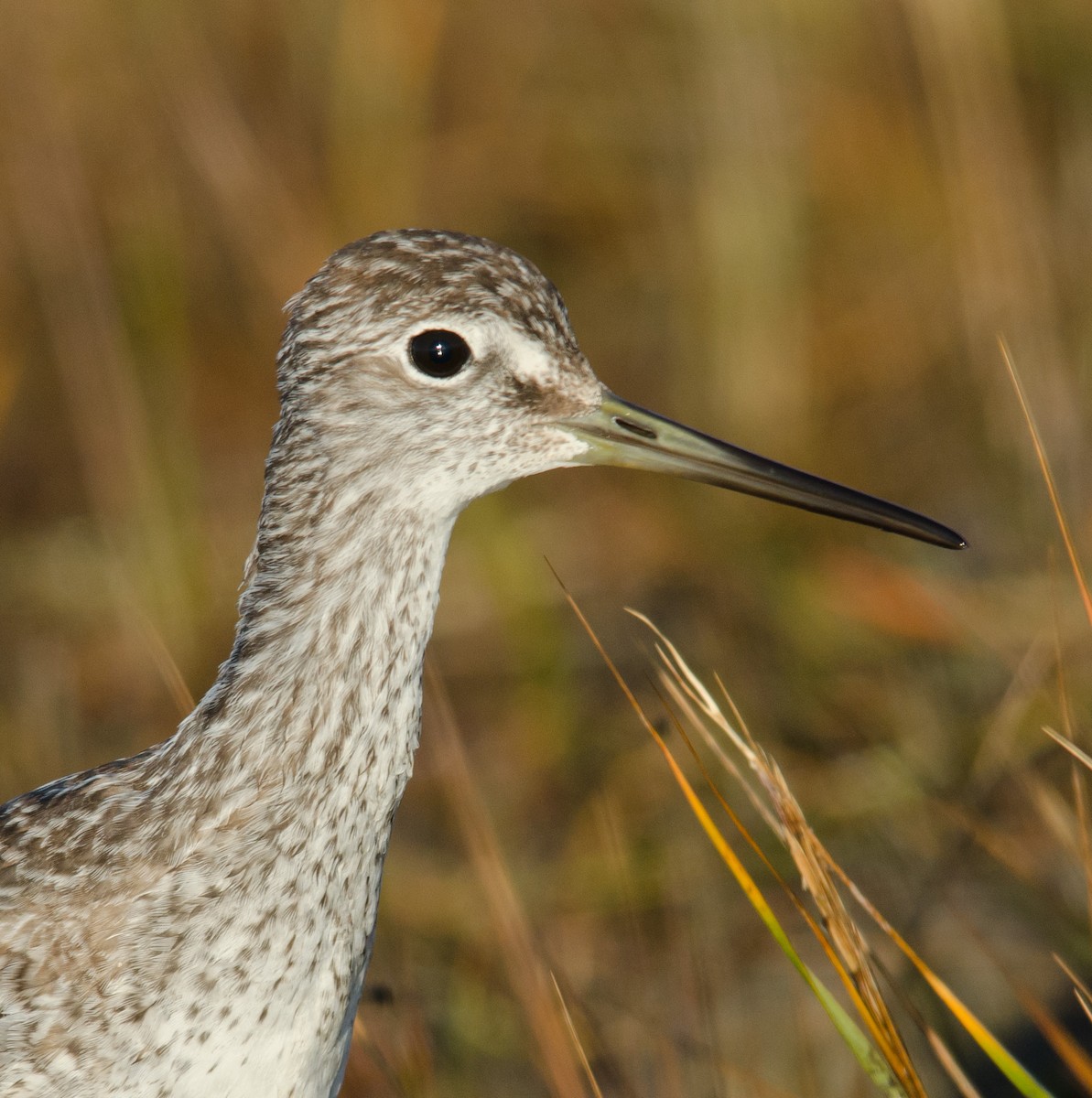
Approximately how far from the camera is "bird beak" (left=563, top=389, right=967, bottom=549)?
3086mm

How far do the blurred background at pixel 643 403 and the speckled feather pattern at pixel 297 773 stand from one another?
0.43 metres

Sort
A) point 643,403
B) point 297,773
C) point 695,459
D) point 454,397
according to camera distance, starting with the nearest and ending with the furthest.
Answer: point 297,773
point 454,397
point 695,459
point 643,403

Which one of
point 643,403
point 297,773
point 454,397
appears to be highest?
point 643,403

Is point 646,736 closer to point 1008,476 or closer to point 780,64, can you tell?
point 1008,476

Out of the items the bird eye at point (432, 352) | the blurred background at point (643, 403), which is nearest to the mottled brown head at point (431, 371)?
the bird eye at point (432, 352)

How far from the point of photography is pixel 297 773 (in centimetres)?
284

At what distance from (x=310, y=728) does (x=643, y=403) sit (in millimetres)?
4995

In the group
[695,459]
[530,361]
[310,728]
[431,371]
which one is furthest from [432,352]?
[310,728]

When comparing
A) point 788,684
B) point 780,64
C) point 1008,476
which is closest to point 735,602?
point 788,684

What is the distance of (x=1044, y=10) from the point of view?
862 centimetres

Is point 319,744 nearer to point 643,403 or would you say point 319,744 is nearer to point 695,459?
point 695,459

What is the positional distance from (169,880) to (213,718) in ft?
0.98

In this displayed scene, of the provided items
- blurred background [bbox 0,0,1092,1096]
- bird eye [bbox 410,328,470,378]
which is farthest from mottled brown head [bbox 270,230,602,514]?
blurred background [bbox 0,0,1092,1096]

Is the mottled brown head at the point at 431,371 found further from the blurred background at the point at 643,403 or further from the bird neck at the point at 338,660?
the blurred background at the point at 643,403
